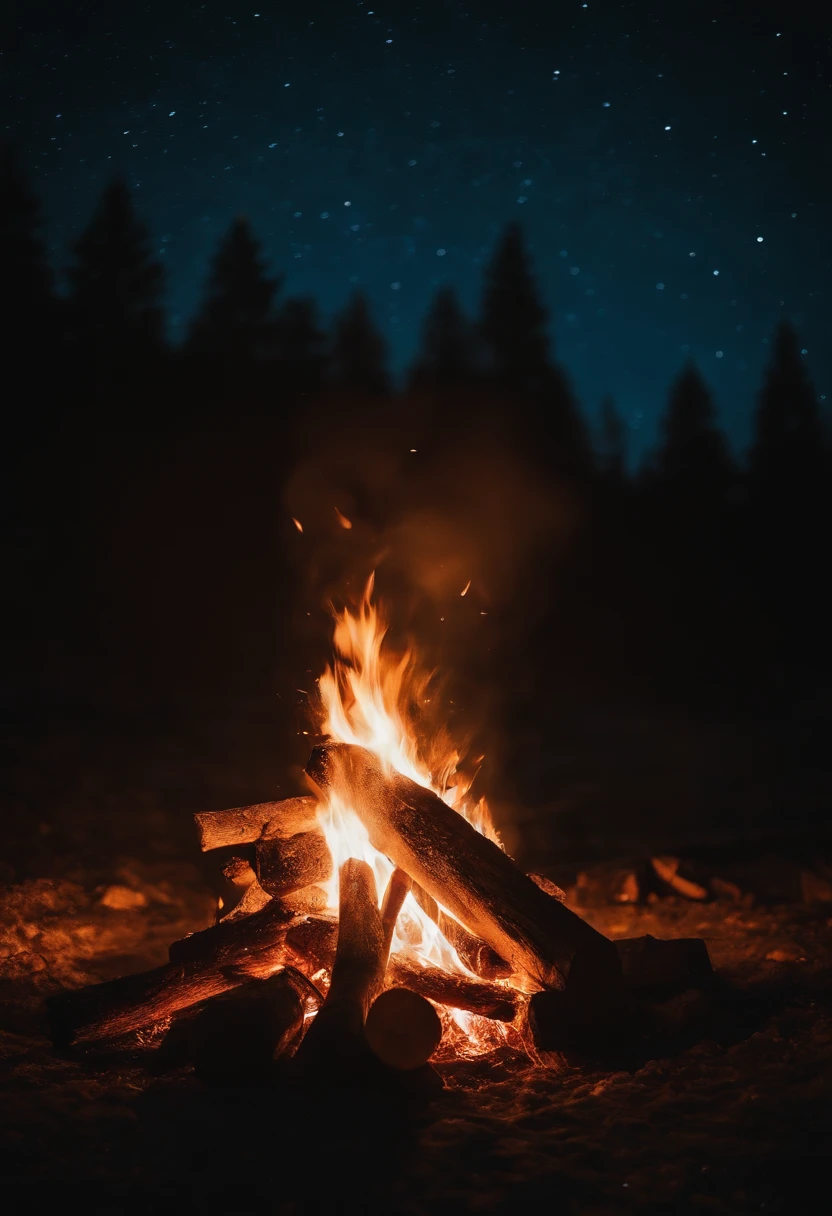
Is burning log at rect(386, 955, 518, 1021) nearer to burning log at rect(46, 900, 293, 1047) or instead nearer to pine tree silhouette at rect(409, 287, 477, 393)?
burning log at rect(46, 900, 293, 1047)

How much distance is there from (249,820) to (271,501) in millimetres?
15485

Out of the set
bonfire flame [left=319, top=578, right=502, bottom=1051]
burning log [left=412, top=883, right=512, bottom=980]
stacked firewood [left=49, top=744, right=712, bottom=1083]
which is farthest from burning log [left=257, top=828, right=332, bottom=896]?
burning log [left=412, top=883, right=512, bottom=980]

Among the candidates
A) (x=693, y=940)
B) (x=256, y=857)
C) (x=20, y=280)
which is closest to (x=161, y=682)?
(x=256, y=857)

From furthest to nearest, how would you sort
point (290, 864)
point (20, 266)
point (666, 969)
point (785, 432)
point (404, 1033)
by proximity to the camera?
point (785, 432) → point (20, 266) → point (290, 864) → point (666, 969) → point (404, 1033)

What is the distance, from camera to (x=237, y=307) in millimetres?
25359

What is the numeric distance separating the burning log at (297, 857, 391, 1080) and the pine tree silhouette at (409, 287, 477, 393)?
82.6ft

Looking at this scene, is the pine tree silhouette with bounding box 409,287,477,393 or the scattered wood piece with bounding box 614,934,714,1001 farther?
the pine tree silhouette with bounding box 409,287,477,393

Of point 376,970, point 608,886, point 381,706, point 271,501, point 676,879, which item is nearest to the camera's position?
point 376,970

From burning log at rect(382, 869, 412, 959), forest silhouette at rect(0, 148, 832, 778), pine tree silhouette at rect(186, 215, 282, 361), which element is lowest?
burning log at rect(382, 869, 412, 959)

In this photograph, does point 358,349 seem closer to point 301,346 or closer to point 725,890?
point 301,346

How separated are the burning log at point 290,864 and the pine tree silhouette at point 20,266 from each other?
20999 millimetres

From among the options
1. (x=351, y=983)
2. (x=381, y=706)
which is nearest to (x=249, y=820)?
(x=381, y=706)

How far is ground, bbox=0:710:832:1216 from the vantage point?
8.32 ft

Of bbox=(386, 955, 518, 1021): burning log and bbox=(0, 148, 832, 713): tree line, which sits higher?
bbox=(0, 148, 832, 713): tree line
